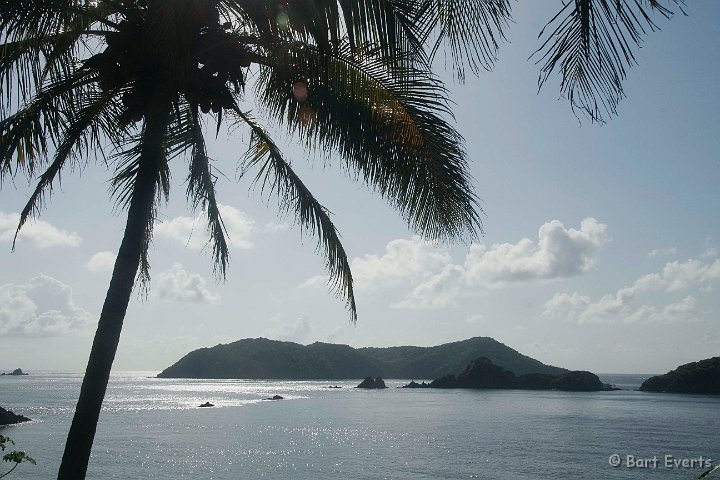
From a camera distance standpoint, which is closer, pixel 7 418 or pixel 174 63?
pixel 174 63

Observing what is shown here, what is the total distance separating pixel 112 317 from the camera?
6035mm

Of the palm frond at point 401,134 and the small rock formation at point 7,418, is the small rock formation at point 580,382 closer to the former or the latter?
the small rock formation at point 7,418

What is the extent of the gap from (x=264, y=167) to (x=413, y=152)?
10.4ft

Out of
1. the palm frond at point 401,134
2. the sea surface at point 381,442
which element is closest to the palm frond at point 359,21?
the palm frond at point 401,134

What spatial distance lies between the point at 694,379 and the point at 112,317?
179929 millimetres

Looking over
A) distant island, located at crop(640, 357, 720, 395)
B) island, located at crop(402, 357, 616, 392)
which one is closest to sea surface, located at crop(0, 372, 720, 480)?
distant island, located at crop(640, 357, 720, 395)

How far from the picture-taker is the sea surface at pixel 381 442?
147 ft

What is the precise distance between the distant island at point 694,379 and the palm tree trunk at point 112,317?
571ft

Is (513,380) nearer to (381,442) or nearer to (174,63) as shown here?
(381,442)

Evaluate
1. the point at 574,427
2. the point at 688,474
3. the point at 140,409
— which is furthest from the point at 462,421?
the point at 140,409

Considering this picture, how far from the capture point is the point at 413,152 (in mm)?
6516

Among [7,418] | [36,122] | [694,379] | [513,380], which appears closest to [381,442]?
[7,418]

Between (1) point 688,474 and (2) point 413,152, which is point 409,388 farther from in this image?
(2) point 413,152

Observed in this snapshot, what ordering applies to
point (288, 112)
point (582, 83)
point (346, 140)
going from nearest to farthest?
1. point (582, 83)
2. point (346, 140)
3. point (288, 112)
